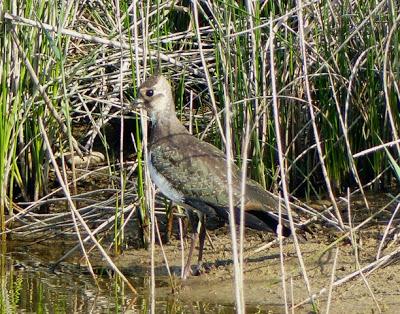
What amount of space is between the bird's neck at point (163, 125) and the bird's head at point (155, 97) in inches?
0.5

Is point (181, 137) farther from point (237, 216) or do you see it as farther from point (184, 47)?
point (184, 47)

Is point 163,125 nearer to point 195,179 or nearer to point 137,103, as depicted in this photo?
point 137,103

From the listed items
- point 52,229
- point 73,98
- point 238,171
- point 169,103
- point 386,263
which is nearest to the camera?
point 386,263

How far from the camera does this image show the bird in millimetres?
5934

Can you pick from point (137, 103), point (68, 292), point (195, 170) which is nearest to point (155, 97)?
point (137, 103)

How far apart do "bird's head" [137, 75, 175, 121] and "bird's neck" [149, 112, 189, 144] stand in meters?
0.01

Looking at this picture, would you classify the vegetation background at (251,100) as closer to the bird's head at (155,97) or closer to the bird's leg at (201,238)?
the bird's head at (155,97)

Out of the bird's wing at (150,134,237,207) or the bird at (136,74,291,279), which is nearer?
the bird at (136,74,291,279)

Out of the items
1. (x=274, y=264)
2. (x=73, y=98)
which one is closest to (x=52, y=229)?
(x=73, y=98)

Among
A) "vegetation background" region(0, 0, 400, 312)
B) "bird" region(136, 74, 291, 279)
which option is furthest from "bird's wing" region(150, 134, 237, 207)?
"vegetation background" region(0, 0, 400, 312)

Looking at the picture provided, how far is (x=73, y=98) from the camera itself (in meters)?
8.30

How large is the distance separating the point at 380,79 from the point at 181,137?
1403 millimetres

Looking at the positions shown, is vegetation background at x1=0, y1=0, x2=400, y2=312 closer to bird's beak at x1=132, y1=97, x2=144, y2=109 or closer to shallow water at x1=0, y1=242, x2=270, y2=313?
bird's beak at x1=132, y1=97, x2=144, y2=109

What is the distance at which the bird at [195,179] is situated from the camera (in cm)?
593
